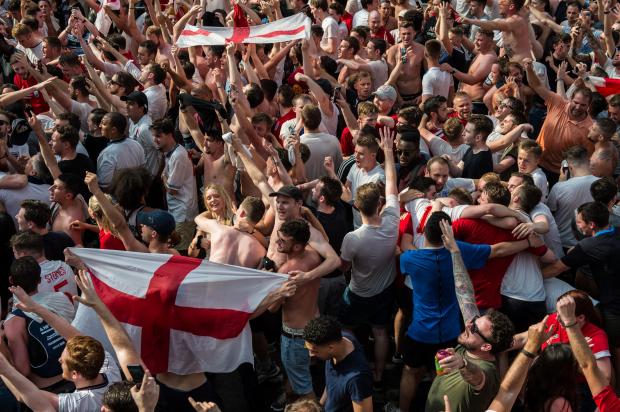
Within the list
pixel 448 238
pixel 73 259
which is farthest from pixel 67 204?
pixel 448 238

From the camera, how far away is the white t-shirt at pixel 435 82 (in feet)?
36.0

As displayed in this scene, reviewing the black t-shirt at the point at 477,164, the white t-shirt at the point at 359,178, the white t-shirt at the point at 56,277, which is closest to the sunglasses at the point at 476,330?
the white t-shirt at the point at 359,178

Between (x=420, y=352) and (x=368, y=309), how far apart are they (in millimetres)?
715

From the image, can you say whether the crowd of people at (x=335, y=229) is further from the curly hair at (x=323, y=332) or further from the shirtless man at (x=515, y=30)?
the shirtless man at (x=515, y=30)

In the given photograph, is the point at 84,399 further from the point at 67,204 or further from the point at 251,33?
the point at 251,33

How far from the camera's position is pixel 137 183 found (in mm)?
8047

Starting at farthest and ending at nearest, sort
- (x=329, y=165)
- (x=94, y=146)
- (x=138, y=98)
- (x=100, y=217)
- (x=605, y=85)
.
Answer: (x=605, y=85), (x=138, y=98), (x=94, y=146), (x=329, y=165), (x=100, y=217)

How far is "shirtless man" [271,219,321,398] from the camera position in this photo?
6.93m

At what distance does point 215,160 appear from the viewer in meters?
9.02

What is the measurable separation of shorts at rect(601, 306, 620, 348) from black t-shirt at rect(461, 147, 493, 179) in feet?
6.92

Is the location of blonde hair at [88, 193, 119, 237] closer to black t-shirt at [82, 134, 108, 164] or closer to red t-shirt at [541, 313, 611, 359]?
black t-shirt at [82, 134, 108, 164]

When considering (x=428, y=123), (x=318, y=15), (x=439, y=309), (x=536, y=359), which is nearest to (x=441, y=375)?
(x=536, y=359)

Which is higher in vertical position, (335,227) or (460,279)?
(460,279)

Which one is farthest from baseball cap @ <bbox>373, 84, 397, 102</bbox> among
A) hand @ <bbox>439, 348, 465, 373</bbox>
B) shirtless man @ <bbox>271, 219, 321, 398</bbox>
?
hand @ <bbox>439, 348, 465, 373</bbox>
